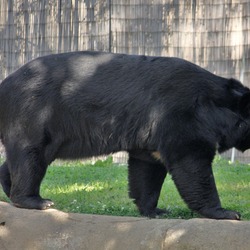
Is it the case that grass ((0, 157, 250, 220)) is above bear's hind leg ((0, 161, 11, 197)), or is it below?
below

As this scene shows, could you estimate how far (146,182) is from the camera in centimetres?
820

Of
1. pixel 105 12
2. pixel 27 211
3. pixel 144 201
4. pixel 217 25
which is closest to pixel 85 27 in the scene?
pixel 105 12

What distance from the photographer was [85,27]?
12.6 metres

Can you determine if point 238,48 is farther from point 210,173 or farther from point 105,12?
point 210,173

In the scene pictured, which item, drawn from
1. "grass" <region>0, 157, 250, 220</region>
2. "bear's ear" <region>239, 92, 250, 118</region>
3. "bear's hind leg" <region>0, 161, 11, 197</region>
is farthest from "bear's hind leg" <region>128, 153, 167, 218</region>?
"bear's hind leg" <region>0, 161, 11, 197</region>

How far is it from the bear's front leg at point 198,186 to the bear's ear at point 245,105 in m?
0.74

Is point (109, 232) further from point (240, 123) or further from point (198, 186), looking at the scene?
point (240, 123)

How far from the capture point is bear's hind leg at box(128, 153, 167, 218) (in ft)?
26.9

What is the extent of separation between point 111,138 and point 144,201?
0.79 m

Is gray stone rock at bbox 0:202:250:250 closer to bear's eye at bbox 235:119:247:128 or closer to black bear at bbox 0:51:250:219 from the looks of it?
Result: black bear at bbox 0:51:250:219

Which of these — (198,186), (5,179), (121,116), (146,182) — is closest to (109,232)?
(198,186)

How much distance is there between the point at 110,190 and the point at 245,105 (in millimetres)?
2316

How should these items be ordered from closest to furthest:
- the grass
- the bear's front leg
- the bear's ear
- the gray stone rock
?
the gray stone rock
the bear's front leg
the bear's ear
the grass

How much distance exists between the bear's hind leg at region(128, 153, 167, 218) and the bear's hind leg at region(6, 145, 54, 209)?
100cm
